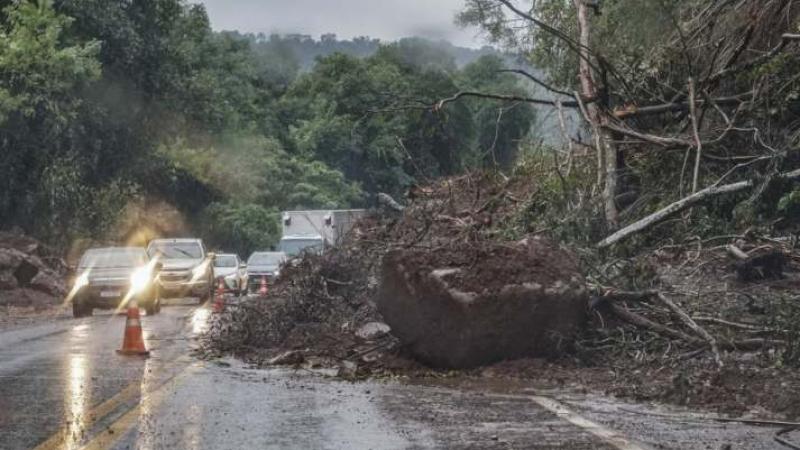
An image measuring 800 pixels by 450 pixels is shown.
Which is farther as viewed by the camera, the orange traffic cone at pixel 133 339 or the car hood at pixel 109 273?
the car hood at pixel 109 273

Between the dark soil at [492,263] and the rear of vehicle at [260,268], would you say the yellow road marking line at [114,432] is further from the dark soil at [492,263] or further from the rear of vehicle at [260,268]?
the rear of vehicle at [260,268]

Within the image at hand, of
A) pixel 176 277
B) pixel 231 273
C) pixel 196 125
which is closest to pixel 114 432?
pixel 176 277

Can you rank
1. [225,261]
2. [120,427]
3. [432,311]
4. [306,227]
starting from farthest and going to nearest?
[306,227], [225,261], [432,311], [120,427]

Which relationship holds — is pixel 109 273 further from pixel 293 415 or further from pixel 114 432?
pixel 114 432

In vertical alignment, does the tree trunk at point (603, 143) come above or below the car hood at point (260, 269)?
above

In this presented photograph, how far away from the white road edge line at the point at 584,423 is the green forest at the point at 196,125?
828 cm

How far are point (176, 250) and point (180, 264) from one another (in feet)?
3.03

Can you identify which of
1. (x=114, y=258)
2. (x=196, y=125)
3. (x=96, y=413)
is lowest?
(x=96, y=413)

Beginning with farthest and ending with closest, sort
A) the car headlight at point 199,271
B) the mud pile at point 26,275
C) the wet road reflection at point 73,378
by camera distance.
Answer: the car headlight at point 199,271 < the mud pile at point 26,275 < the wet road reflection at point 73,378

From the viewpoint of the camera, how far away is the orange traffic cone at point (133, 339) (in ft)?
51.1

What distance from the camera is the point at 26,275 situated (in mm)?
32594

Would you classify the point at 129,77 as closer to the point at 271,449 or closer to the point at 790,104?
the point at 790,104

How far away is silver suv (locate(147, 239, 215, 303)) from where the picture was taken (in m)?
33.0

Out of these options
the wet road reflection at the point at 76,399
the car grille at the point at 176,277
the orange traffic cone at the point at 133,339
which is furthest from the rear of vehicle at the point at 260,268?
the wet road reflection at the point at 76,399
